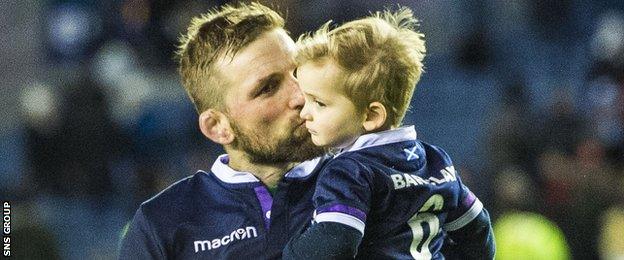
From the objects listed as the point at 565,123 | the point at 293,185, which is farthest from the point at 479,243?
the point at 565,123

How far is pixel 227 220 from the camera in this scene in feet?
9.66

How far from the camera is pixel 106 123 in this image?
8.21m

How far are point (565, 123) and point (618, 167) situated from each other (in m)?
0.55

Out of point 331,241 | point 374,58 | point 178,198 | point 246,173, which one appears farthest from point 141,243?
point 374,58

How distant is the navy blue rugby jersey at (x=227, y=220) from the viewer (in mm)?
2895

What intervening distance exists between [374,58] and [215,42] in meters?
0.54

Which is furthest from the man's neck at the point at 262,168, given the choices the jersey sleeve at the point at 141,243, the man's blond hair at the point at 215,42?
the jersey sleeve at the point at 141,243

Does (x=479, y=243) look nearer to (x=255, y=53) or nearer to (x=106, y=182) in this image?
(x=255, y=53)

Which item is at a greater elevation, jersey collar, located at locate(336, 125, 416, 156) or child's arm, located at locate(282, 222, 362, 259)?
jersey collar, located at locate(336, 125, 416, 156)

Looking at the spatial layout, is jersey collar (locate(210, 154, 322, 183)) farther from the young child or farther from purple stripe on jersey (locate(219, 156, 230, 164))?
the young child

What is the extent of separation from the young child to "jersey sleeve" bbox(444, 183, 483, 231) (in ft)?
0.21

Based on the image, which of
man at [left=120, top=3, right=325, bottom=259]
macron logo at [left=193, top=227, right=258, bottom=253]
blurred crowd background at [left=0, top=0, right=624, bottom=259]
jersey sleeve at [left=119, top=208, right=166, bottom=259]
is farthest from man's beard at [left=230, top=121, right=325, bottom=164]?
blurred crowd background at [left=0, top=0, right=624, bottom=259]

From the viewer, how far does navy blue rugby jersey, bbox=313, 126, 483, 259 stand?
8.32 ft

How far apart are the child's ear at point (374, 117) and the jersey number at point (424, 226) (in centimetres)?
21
